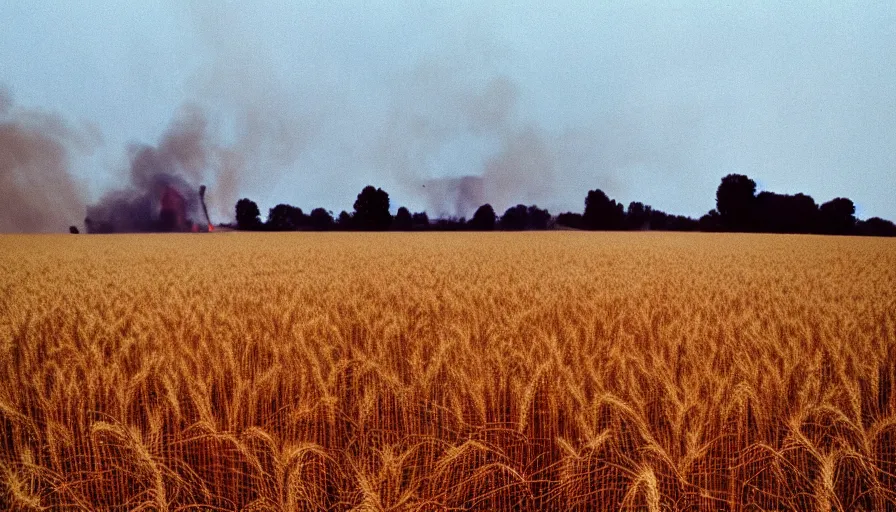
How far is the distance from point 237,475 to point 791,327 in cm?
475

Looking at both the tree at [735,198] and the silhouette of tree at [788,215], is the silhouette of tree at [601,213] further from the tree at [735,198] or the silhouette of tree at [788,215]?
the silhouette of tree at [788,215]

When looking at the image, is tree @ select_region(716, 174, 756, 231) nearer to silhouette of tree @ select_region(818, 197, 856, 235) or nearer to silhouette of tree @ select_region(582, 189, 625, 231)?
silhouette of tree @ select_region(818, 197, 856, 235)

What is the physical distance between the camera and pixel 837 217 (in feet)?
194

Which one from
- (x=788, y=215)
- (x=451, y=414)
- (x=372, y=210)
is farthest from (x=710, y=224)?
(x=451, y=414)

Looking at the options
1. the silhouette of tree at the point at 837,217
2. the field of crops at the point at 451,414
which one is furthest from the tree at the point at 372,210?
the field of crops at the point at 451,414

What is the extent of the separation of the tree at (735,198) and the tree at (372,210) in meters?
43.9

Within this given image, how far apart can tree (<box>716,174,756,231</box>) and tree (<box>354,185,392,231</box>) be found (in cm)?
4386

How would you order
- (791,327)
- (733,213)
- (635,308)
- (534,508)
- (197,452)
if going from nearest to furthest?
(534,508), (197,452), (791,327), (635,308), (733,213)

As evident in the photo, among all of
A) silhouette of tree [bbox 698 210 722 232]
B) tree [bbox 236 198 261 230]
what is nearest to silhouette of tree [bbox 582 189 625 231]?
silhouette of tree [bbox 698 210 722 232]

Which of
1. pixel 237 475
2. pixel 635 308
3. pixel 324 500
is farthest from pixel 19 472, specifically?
pixel 635 308

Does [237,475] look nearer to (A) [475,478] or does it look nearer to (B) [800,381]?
(A) [475,478]

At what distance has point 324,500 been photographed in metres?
1.99

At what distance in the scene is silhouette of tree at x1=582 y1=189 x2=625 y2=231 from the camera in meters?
70.9

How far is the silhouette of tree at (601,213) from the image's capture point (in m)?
70.9
